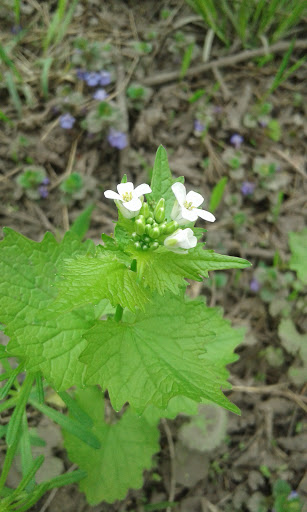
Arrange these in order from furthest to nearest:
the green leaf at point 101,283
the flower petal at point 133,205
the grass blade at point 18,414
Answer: the grass blade at point 18,414 → the flower petal at point 133,205 → the green leaf at point 101,283

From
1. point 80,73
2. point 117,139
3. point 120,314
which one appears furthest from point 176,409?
point 80,73

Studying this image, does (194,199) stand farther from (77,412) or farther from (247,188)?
(247,188)

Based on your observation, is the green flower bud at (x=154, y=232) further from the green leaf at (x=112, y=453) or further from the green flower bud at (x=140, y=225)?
the green leaf at (x=112, y=453)

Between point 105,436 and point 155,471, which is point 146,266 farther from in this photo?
point 155,471

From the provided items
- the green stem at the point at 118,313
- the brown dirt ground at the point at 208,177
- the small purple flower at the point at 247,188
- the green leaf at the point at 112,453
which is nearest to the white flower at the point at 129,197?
the green stem at the point at 118,313

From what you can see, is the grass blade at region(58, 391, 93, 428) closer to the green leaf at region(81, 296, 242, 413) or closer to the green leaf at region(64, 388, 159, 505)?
the green leaf at region(81, 296, 242, 413)

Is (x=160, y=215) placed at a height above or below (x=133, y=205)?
below
